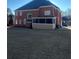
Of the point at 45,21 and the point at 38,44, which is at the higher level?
the point at 45,21

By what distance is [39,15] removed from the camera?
200 cm

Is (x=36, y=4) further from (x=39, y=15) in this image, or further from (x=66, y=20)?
(x=66, y=20)

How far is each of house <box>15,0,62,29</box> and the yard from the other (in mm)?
77

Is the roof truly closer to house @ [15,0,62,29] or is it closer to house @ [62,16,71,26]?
house @ [15,0,62,29]

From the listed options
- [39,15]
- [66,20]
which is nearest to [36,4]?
[39,15]

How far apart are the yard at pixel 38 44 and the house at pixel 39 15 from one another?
8cm

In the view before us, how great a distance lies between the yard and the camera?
6.35 feet

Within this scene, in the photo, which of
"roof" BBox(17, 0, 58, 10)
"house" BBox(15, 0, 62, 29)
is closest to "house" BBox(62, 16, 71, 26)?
"house" BBox(15, 0, 62, 29)

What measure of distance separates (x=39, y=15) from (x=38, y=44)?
36cm
